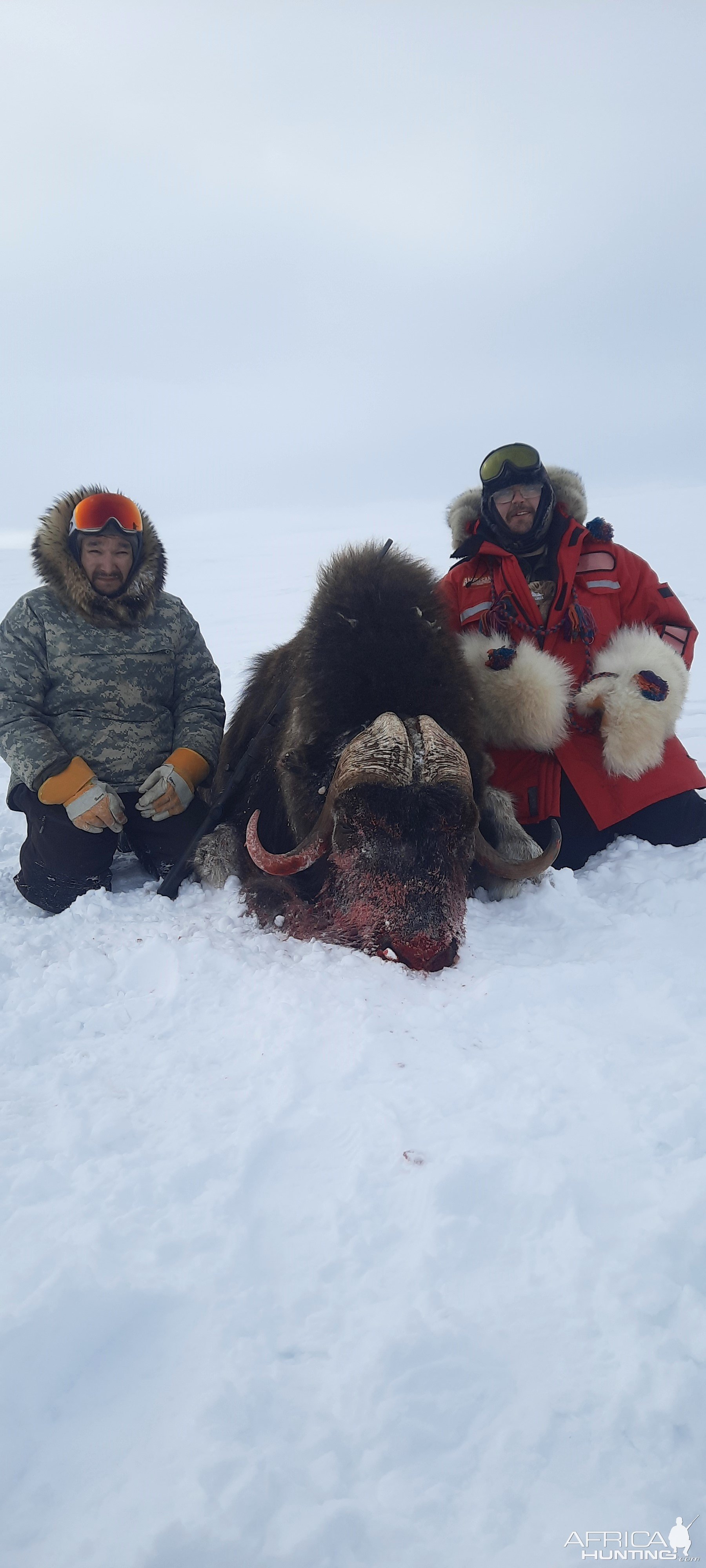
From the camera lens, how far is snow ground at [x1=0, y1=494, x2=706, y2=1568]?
1.33 metres

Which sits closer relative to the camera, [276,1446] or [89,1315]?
[276,1446]

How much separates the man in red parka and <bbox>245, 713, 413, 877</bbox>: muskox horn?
1.11m

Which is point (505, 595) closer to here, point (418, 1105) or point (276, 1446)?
point (418, 1105)

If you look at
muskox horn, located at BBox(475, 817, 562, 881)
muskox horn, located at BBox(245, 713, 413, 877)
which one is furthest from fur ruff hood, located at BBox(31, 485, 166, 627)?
muskox horn, located at BBox(475, 817, 562, 881)

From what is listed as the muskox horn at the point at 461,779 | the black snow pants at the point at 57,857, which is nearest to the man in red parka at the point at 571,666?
the muskox horn at the point at 461,779

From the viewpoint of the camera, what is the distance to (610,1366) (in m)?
1.51

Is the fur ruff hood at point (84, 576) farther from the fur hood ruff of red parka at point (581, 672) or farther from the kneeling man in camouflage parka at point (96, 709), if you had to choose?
the fur hood ruff of red parka at point (581, 672)

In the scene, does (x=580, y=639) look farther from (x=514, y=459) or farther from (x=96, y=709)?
(x=96, y=709)

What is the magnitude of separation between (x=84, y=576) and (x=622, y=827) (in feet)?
10.4

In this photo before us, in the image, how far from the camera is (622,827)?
4.50 metres

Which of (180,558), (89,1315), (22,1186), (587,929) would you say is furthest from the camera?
(180,558)

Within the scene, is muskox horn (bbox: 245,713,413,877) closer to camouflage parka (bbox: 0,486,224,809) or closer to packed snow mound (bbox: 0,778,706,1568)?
packed snow mound (bbox: 0,778,706,1568)

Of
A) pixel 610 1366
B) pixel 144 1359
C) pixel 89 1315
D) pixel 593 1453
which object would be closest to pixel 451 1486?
pixel 593 1453

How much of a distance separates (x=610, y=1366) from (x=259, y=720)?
352 cm
